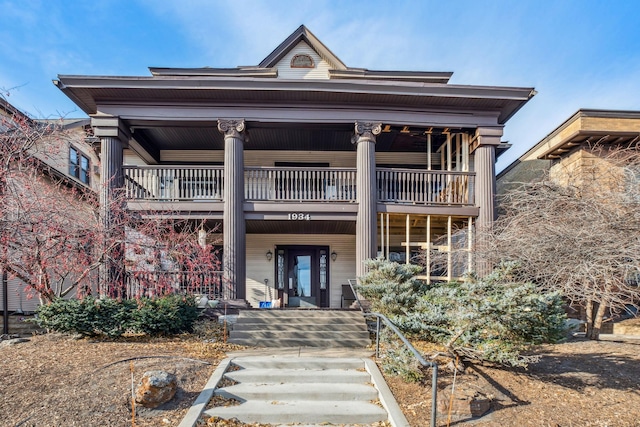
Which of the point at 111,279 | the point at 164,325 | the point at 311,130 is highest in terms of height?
the point at 311,130

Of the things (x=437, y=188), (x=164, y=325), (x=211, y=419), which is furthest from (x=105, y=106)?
(x=437, y=188)

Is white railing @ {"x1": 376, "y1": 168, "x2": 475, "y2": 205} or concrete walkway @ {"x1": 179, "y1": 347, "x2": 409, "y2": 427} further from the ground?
white railing @ {"x1": 376, "y1": 168, "x2": 475, "y2": 205}

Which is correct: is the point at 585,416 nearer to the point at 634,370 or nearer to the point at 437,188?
the point at 634,370

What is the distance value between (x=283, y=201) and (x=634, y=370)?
854 cm

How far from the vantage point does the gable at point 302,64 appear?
13344 mm

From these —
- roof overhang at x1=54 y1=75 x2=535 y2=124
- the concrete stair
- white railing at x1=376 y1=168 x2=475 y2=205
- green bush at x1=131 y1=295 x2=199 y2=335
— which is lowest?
the concrete stair

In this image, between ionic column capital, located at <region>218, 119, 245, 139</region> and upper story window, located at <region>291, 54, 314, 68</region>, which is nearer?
ionic column capital, located at <region>218, 119, 245, 139</region>

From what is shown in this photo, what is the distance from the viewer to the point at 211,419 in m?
4.77

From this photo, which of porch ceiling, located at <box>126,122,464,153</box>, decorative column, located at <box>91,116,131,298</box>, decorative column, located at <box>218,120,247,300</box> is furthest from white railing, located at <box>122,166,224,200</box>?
porch ceiling, located at <box>126,122,464,153</box>

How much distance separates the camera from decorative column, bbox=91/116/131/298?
8242mm

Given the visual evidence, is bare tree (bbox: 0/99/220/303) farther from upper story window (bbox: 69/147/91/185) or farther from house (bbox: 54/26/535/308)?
upper story window (bbox: 69/147/91/185)

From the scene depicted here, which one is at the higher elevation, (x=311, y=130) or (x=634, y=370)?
(x=311, y=130)

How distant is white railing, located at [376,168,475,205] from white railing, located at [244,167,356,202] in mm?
1044

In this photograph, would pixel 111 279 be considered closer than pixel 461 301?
No
